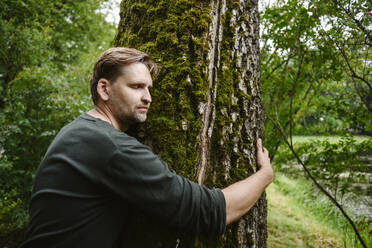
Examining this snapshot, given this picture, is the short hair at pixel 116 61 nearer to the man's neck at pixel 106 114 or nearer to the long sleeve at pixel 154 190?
the man's neck at pixel 106 114

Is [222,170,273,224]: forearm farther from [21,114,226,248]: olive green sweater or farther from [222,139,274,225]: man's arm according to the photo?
[21,114,226,248]: olive green sweater

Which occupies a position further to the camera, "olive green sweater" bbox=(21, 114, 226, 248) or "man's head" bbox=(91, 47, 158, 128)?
"man's head" bbox=(91, 47, 158, 128)

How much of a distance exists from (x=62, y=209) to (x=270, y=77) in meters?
3.68

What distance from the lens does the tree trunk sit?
1.60 meters

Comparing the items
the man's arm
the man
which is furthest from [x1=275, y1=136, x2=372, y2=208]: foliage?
the man

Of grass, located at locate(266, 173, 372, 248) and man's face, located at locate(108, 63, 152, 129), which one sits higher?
man's face, located at locate(108, 63, 152, 129)

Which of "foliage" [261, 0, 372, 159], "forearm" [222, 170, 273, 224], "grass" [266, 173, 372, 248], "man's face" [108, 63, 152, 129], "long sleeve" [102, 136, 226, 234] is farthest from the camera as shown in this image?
"grass" [266, 173, 372, 248]

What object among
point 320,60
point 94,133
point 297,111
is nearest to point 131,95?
point 94,133

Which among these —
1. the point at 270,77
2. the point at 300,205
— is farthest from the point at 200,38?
the point at 300,205

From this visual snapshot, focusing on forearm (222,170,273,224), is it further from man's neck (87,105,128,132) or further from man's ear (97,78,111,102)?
man's ear (97,78,111,102)

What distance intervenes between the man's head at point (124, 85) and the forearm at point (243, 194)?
799 mm

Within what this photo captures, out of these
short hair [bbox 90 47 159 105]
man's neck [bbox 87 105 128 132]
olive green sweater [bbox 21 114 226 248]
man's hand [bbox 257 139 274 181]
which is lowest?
olive green sweater [bbox 21 114 226 248]

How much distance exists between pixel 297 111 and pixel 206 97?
3.43m

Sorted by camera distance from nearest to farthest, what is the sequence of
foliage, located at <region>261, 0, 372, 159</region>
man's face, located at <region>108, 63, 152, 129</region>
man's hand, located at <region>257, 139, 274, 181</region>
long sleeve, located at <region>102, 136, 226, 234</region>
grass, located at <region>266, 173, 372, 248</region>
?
long sleeve, located at <region>102, 136, 226, 234</region>, man's face, located at <region>108, 63, 152, 129</region>, man's hand, located at <region>257, 139, 274, 181</region>, foliage, located at <region>261, 0, 372, 159</region>, grass, located at <region>266, 173, 372, 248</region>
